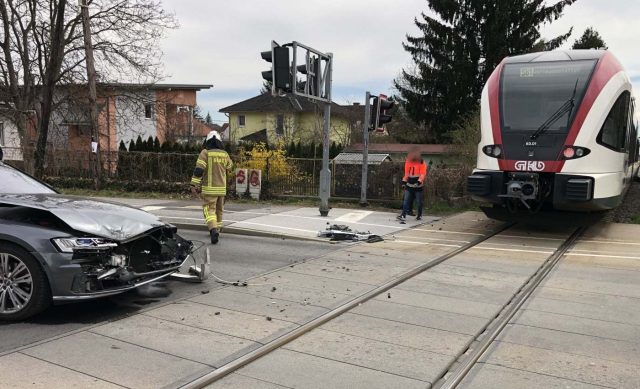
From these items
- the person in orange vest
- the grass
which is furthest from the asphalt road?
the grass

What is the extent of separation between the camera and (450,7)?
1283 inches

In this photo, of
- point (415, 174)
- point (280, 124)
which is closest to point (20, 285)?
point (415, 174)

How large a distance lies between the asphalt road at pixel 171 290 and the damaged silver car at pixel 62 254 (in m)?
0.24

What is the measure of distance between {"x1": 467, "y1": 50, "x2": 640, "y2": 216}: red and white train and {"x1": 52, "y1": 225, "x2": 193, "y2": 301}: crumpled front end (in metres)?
6.45

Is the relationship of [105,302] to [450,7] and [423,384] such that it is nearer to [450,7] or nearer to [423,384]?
[423,384]

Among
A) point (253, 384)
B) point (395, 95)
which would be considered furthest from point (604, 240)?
point (395, 95)

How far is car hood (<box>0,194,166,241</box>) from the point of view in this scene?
5.14 m

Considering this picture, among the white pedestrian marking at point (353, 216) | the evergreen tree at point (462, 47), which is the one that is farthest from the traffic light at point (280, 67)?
the evergreen tree at point (462, 47)

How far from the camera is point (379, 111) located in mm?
14578

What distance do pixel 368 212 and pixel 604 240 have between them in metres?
5.69

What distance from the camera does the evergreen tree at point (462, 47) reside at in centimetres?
3153

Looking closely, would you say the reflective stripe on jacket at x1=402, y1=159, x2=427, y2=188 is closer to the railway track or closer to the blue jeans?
the blue jeans

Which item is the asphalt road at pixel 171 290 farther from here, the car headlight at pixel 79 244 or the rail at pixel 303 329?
the rail at pixel 303 329

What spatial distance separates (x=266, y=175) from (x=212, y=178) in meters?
7.61
